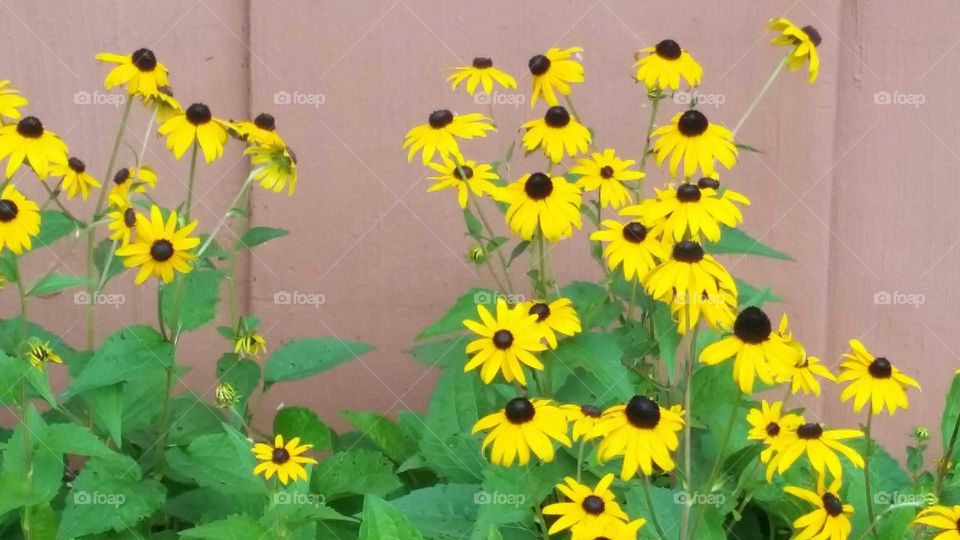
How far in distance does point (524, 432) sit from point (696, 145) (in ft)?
2.05

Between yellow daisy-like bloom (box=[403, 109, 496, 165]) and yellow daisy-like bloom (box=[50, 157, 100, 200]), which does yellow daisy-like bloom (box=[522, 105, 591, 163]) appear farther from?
yellow daisy-like bloom (box=[50, 157, 100, 200])

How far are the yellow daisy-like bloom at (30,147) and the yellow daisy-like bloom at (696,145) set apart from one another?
3.83ft

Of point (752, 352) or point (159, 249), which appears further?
point (159, 249)

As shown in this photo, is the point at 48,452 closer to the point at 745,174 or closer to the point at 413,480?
the point at 413,480

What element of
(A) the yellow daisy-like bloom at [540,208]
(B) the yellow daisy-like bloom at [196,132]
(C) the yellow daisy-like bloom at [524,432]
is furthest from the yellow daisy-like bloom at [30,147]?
(C) the yellow daisy-like bloom at [524,432]

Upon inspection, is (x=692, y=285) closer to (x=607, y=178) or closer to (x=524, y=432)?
(x=524, y=432)

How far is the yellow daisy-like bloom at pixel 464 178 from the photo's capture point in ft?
7.40

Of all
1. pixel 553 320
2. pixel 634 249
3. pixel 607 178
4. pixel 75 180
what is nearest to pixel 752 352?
pixel 634 249

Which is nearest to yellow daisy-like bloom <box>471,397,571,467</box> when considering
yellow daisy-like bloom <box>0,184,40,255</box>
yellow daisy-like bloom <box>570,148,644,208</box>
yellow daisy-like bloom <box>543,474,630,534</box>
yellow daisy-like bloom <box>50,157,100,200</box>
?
yellow daisy-like bloom <box>543,474,630,534</box>

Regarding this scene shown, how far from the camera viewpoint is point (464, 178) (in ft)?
7.35

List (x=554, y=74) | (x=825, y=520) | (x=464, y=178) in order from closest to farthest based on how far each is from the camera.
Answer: (x=825, y=520) < (x=464, y=178) < (x=554, y=74)

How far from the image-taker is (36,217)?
7.06ft

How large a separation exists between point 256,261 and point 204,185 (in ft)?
0.78

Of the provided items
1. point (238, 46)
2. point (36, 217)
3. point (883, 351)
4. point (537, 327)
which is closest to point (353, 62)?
point (238, 46)
